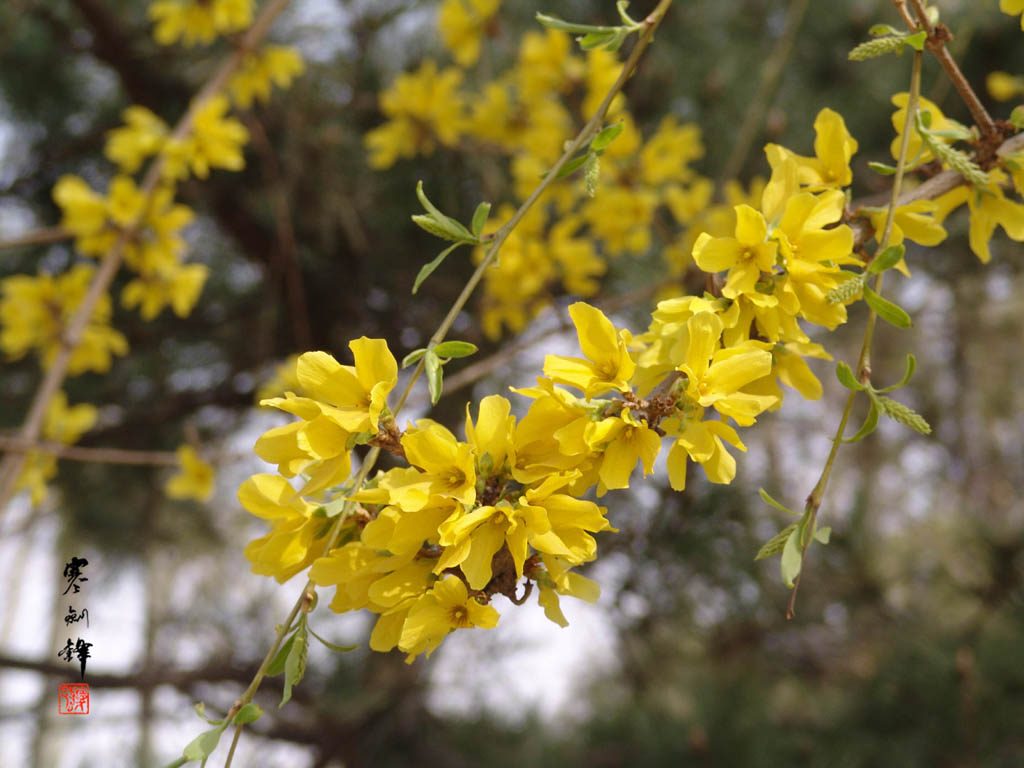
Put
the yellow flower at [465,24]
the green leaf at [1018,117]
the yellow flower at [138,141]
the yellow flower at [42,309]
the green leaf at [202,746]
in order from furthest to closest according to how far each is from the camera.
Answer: the yellow flower at [465,24], the yellow flower at [42,309], the yellow flower at [138,141], the green leaf at [1018,117], the green leaf at [202,746]

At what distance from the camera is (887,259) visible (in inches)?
15.5

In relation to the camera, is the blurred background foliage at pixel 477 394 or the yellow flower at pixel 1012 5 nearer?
the yellow flower at pixel 1012 5

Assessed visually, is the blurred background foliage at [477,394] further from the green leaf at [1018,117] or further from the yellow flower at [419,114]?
the green leaf at [1018,117]

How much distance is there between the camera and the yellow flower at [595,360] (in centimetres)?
41

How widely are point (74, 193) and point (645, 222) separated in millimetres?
954

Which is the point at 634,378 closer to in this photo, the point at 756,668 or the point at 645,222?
the point at 645,222

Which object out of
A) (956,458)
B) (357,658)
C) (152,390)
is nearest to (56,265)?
(152,390)

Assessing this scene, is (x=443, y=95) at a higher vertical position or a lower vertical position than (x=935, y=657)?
higher

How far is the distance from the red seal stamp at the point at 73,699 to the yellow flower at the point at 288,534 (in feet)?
1.69

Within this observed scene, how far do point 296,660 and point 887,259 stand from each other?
14.9 inches

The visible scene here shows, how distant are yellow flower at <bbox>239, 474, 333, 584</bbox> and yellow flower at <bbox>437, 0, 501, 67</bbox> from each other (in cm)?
127

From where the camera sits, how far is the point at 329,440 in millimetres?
411

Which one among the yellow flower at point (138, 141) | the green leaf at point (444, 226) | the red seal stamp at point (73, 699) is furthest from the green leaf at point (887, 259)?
the yellow flower at point (138, 141)

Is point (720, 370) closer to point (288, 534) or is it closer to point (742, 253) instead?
point (742, 253)
